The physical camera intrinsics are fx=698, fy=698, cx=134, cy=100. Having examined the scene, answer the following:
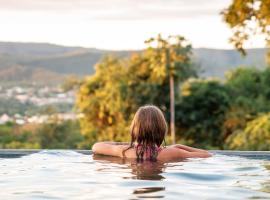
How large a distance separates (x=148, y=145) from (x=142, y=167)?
0.98 feet

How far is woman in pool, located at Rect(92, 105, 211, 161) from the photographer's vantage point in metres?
6.01

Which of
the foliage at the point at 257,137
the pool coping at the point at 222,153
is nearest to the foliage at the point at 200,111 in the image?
the foliage at the point at 257,137

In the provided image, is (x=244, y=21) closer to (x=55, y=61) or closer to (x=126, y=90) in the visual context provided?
(x=126, y=90)

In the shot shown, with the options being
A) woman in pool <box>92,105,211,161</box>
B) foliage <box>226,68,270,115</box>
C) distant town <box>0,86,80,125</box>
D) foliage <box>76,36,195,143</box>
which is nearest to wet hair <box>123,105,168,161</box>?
woman in pool <box>92,105,211,161</box>

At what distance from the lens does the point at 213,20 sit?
44.5 metres

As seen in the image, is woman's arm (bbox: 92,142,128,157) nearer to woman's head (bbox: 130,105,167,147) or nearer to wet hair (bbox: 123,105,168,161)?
wet hair (bbox: 123,105,168,161)

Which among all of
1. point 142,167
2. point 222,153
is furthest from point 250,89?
point 142,167

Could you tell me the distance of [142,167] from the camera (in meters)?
6.02

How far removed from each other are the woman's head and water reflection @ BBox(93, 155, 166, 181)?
0.78 feet

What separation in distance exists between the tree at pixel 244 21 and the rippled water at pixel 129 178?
1132 centimetres

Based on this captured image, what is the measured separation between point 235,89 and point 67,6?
13433 mm

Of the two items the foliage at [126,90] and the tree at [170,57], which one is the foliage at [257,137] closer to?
the tree at [170,57]

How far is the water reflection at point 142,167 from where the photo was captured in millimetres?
5484

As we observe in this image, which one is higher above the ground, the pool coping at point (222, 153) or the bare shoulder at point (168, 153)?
the bare shoulder at point (168, 153)
